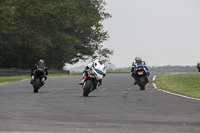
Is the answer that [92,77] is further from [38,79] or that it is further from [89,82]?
[38,79]

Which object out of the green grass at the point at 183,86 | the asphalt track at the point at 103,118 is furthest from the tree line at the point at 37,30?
the asphalt track at the point at 103,118

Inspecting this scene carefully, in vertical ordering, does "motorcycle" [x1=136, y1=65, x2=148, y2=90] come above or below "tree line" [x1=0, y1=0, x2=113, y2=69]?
below

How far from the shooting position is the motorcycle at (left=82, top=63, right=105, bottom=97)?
21938mm

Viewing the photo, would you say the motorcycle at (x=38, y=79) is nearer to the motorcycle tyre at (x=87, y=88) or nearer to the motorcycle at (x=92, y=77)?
the motorcycle at (x=92, y=77)

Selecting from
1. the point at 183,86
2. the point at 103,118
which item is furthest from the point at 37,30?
the point at 103,118

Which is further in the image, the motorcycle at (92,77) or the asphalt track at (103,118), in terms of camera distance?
the motorcycle at (92,77)

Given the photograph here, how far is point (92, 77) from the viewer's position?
22.2 metres

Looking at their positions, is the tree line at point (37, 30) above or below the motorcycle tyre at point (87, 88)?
above

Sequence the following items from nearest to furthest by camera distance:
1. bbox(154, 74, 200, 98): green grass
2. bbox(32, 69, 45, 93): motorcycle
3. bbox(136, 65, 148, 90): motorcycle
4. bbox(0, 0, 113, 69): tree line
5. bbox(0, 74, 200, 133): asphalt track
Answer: bbox(0, 74, 200, 133): asphalt track → bbox(154, 74, 200, 98): green grass → bbox(32, 69, 45, 93): motorcycle → bbox(136, 65, 148, 90): motorcycle → bbox(0, 0, 113, 69): tree line

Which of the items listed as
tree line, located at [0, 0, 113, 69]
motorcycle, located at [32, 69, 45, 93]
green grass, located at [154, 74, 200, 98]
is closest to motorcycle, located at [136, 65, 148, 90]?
green grass, located at [154, 74, 200, 98]

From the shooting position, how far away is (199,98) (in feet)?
66.8

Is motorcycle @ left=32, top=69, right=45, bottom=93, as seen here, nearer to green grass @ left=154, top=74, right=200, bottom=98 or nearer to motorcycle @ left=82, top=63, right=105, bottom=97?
motorcycle @ left=82, top=63, right=105, bottom=97

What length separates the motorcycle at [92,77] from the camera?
72.0 feet

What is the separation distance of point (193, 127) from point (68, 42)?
60.0 meters
